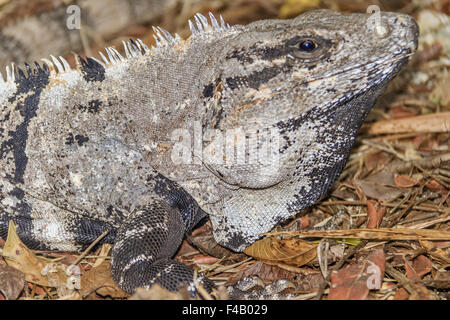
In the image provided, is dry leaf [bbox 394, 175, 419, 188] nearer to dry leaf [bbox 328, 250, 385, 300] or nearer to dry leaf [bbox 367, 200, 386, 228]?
dry leaf [bbox 367, 200, 386, 228]

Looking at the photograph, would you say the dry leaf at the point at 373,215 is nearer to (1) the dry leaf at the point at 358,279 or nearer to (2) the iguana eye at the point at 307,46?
(1) the dry leaf at the point at 358,279

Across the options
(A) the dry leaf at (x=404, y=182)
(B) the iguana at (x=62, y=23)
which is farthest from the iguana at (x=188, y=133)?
(B) the iguana at (x=62, y=23)

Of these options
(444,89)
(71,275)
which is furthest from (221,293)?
(444,89)

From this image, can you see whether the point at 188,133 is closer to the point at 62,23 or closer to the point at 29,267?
the point at 29,267

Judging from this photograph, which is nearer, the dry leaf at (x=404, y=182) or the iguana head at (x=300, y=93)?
the iguana head at (x=300, y=93)

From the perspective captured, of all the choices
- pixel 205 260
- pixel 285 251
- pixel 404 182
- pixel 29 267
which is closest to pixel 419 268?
pixel 285 251

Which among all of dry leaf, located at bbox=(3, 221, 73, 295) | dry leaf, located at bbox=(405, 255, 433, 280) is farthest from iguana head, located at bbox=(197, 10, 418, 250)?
dry leaf, located at bbox=(3, 221, 73, 295)

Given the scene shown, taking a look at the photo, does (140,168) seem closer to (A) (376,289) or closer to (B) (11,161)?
(B) (11,161)
